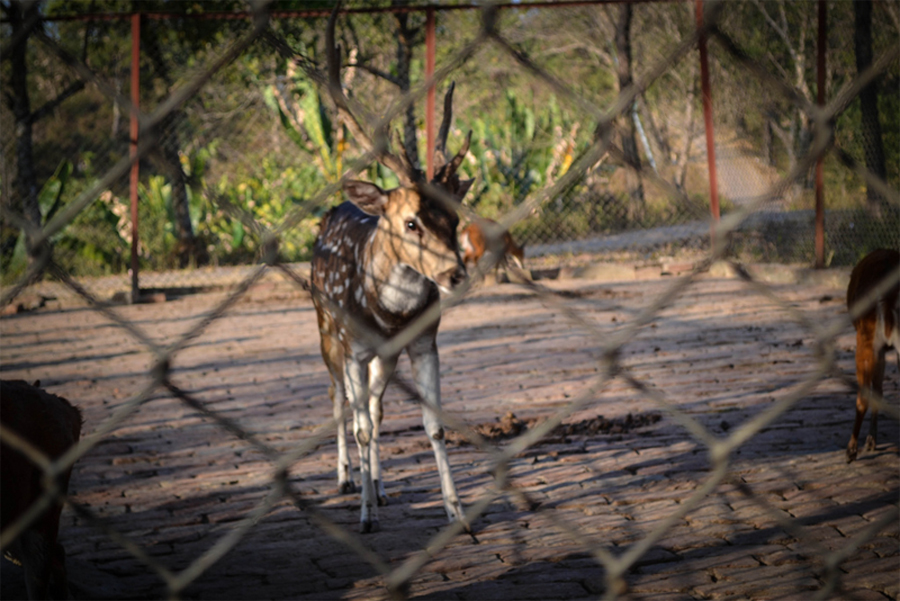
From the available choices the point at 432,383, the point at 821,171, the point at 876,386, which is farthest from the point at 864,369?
the point at 821,171

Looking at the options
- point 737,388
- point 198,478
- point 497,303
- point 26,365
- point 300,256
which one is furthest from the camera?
point 300,256

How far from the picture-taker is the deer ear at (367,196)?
3.10 metres

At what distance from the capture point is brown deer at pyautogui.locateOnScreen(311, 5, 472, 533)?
332cm

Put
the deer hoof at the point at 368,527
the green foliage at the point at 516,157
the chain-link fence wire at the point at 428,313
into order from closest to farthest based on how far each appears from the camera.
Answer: the chain-link fence wire at the point at 428,313, the deer hoof at the point at 368,527, the green foliage at the point at 516,157

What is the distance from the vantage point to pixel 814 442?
4.69m

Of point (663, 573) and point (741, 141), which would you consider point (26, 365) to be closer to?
point (663, 573)

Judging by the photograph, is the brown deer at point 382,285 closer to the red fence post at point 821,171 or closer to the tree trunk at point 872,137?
the red fence post at point 821,171

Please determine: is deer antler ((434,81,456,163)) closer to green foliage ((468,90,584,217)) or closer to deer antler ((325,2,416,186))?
deer antler ((325,2,416,186))

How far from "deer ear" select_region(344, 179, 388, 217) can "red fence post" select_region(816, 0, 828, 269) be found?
7.67m

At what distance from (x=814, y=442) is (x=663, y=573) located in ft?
6.59

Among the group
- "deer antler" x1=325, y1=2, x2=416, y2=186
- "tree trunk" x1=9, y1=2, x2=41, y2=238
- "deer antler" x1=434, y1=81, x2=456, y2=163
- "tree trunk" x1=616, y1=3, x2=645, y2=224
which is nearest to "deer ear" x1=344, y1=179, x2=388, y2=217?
"deer antler" x1=434, y1=81, x2=456, y2=163

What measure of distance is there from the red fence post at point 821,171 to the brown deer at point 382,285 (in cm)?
714

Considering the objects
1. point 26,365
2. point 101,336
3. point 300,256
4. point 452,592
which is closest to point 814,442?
point 452,592

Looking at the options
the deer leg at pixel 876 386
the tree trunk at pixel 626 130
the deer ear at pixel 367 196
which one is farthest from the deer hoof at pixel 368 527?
the tree trunk at pixel 626 130
